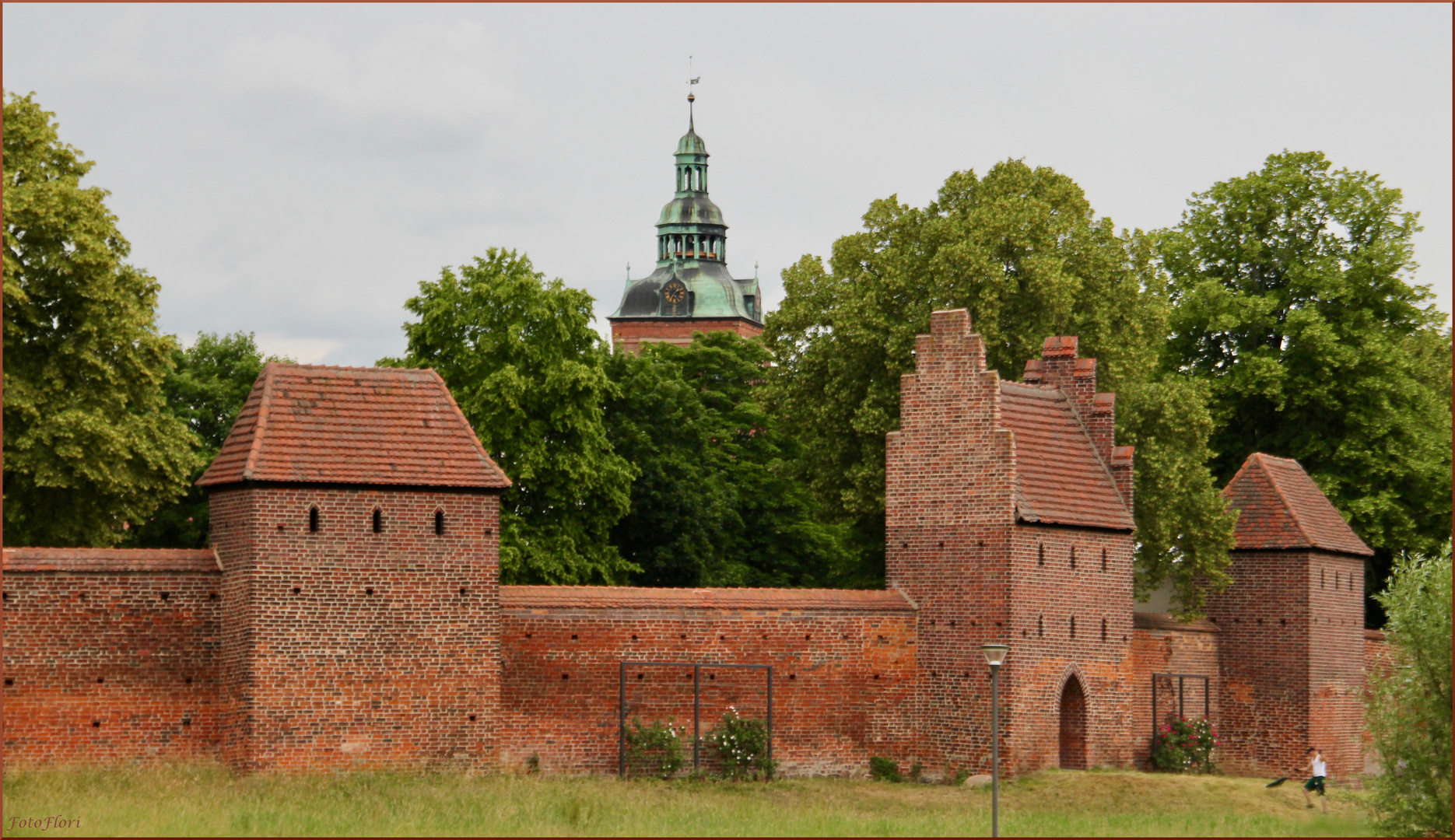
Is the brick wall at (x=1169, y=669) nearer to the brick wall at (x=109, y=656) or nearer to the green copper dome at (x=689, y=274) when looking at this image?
the brick wall at (x=109, y=656)

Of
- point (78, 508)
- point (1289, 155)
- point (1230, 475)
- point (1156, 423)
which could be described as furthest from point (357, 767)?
point (1289, 155)

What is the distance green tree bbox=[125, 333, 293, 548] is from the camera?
40.0m

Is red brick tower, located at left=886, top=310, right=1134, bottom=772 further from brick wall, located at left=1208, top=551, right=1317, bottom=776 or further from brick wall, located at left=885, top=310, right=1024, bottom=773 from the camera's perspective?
brick wall, located at left=1208, top=551, right=1317, bottom=776

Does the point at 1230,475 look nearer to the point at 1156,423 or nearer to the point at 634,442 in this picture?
the point at 1156,423

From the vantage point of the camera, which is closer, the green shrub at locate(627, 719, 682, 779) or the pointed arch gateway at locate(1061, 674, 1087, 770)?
the green shrub at locate(627, 719, 682, 779)

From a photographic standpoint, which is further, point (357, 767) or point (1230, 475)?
point (1230, 475)

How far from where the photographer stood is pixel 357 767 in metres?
24.7

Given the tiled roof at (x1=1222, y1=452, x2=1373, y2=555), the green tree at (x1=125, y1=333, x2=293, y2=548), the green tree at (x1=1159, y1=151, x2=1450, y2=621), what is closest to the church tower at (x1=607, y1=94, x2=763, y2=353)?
the green tree at (x1=125, y1=333, x2=293, y2=548)

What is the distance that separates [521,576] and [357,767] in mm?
13090

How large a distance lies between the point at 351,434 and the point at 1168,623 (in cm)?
1420

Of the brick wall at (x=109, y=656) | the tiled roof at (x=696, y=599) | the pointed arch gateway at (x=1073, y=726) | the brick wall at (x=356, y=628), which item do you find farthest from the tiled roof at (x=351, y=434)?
the pointed arch gateway at (x=1073, y=726)

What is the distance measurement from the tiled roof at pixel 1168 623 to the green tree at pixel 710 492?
28.9ft

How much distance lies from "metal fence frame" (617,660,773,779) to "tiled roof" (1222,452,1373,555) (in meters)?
10.2

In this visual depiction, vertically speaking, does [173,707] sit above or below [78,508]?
below
